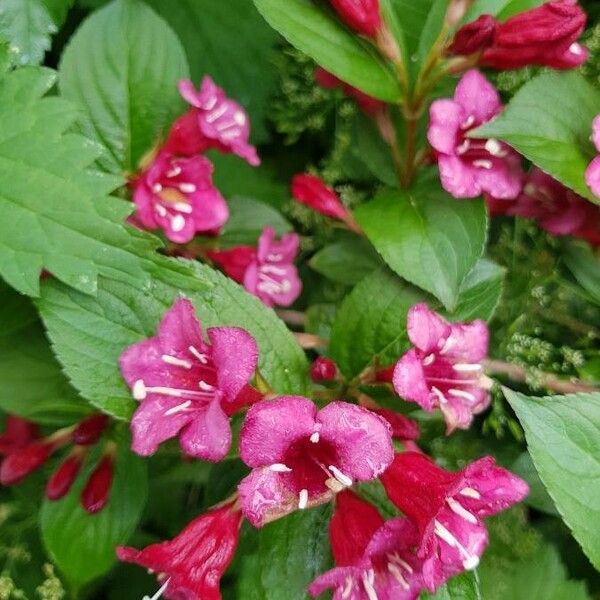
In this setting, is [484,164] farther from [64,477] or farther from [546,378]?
[64,477]

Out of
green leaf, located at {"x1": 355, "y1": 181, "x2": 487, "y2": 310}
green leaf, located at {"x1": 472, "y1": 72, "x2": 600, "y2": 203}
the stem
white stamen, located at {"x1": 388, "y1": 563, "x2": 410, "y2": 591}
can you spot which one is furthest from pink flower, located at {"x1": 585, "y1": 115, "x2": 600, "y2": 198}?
white stamen, located at {"x1": 388, "y1": 563, "x2": 410, "y2": 591}

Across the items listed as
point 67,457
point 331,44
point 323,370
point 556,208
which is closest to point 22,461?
point 67,457

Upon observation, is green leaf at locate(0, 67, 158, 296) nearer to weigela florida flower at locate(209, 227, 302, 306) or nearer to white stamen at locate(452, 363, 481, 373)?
weigela florida flower at locate(209, 227, 302, 306)

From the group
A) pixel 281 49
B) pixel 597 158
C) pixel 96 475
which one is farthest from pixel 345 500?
pixel 281 49

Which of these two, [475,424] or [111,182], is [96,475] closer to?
[111,182]

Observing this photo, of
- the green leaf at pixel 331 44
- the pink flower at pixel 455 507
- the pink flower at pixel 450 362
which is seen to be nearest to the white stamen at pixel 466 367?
the pink flower at pixel 450 362

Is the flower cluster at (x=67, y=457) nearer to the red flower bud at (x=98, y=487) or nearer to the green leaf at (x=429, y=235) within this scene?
the red flower bud at (x=98, y=487)
